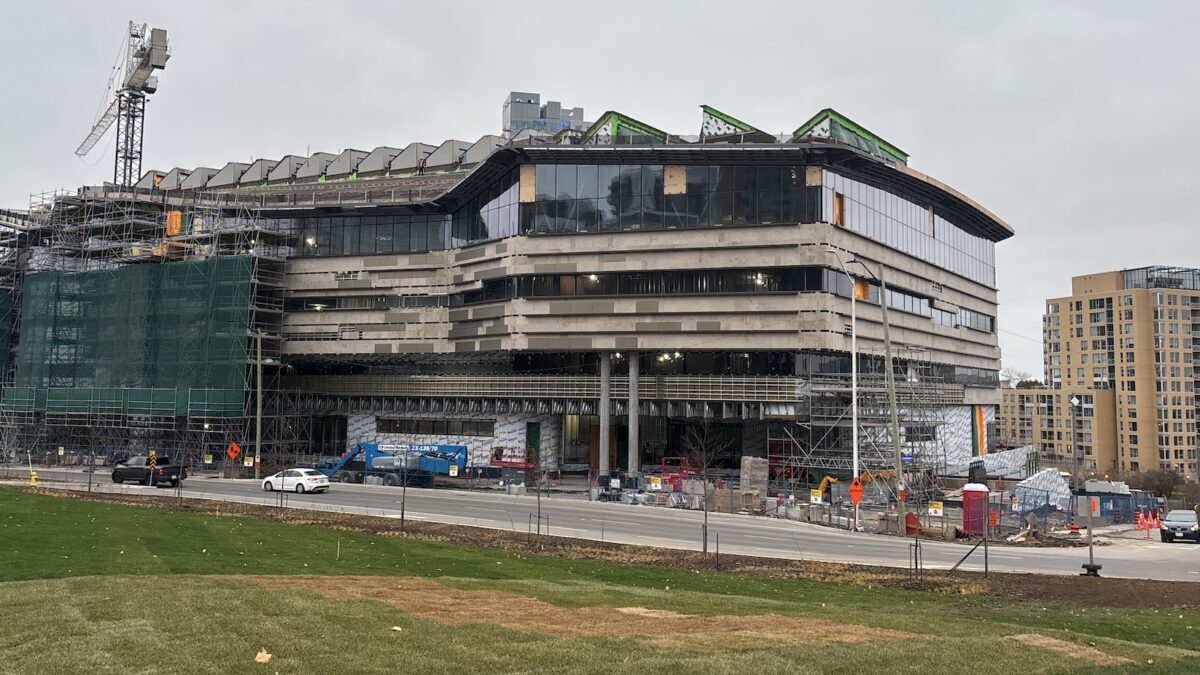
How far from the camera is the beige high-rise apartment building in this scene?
119 m

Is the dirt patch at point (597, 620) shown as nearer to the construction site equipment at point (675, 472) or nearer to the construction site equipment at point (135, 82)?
the construction site equipment at point (675, 472)

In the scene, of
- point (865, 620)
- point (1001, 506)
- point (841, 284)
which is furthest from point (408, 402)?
point (865, 620)

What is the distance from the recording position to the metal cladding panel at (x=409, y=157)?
281 feet

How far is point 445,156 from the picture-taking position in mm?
85250

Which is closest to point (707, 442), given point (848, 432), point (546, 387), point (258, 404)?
point (848, 432)

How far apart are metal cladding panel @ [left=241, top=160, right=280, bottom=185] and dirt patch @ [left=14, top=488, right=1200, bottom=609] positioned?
222ft

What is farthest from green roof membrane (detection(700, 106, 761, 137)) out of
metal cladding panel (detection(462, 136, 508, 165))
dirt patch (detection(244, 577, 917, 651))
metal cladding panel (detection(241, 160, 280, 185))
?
metal cladding panel (detection(241, 160, 280, 185))

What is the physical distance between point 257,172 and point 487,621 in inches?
3700

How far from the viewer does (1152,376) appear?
4766 inches

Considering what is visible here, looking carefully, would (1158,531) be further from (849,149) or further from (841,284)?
(849,149)

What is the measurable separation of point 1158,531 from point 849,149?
27.6 m

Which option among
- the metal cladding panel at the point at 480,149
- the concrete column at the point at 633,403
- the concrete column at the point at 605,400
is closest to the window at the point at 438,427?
the concrete column at the point at 605,400

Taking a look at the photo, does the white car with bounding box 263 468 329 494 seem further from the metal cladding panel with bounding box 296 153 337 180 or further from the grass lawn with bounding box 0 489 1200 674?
the metal cladding panel with bounding box 296 153 337 180

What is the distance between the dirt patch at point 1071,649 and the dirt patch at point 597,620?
5.81ft
